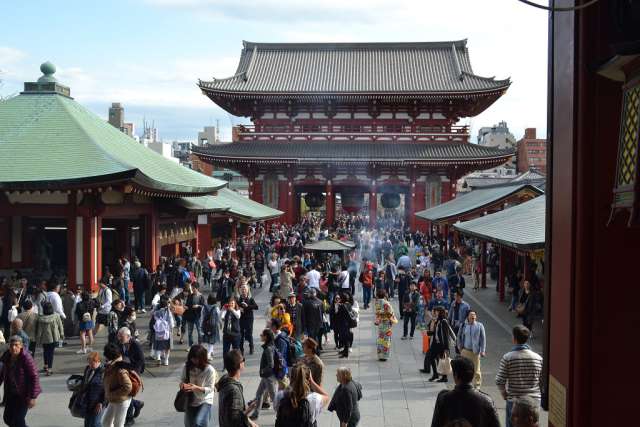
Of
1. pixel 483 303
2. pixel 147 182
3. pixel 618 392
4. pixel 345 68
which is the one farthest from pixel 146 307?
pixel 345 68

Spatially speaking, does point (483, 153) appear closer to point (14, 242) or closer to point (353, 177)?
point (353, 177)

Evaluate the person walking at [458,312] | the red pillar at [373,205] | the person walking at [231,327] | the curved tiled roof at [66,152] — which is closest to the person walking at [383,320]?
the person walking at [458,312]

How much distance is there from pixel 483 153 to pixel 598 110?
3479 centimetres

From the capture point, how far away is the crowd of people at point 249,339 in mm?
6641

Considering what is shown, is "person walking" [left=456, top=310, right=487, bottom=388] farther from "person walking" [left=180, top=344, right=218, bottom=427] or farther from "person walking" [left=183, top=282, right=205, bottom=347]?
"person walking" [left=183, top=282, right=205, bottom=347]

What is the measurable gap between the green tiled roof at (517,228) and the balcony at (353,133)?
792 inches

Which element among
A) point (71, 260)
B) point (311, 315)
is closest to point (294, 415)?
point (311, 315)

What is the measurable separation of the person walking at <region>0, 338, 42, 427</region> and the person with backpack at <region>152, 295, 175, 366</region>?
4.04 metres

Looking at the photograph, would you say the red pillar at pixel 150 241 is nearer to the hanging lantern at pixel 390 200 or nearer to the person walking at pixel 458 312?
the person walking at pixel 458 312

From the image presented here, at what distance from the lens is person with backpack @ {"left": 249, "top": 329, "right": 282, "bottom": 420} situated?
30.2 feet

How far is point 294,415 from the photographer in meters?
6.31

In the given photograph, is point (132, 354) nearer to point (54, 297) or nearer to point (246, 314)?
point (246, 314)

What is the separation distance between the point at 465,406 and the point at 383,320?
6.90m

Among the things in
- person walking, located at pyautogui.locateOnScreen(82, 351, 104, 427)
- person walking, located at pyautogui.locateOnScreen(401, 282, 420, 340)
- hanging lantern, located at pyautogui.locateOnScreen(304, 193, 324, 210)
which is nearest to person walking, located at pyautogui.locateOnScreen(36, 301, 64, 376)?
person walking, located at pyautogui.locateOnScreen(82, 351, 104, 427)
